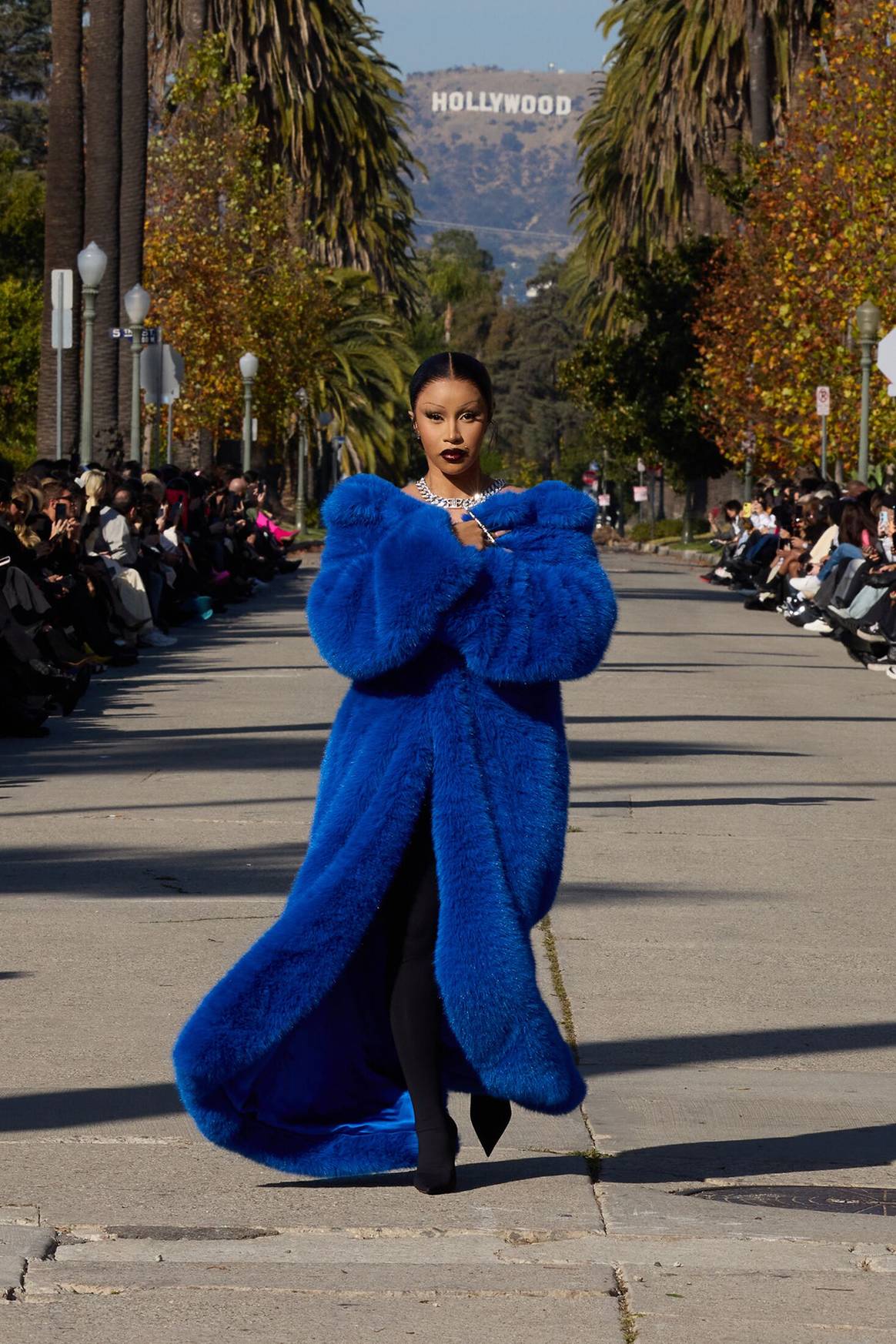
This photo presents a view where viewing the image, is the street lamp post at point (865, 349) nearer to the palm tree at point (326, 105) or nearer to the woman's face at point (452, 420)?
the palm tree at point (326, 105)

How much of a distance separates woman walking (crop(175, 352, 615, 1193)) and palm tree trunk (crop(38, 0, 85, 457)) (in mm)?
26937

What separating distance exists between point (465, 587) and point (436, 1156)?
3.94 feet

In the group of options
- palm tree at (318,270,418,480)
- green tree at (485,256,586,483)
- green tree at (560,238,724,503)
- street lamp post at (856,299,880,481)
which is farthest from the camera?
green tree at (485,256,586,483)

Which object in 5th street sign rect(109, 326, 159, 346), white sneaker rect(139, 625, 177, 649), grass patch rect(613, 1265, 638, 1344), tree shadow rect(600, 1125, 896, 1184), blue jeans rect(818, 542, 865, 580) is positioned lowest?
white sneaker rect(139, 625, 177, 649)

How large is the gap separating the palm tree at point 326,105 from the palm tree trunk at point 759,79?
35.0 feet

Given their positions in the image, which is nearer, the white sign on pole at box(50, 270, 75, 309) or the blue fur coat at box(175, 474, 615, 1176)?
the blue fur coat at box(175, 474, 615, 1176)

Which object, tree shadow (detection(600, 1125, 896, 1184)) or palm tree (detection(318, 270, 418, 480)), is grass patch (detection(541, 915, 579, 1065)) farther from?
palm tree (detection(318, 270, 418, 480))

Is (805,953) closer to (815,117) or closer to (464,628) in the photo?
(464,628)

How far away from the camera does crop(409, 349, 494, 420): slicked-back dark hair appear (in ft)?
17.4

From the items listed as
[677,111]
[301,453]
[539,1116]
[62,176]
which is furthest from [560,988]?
[677,111]

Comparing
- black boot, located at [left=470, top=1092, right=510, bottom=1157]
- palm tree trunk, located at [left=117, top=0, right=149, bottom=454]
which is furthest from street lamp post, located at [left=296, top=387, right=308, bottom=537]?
black boot, located at [left=470, top=1092, right=510, bottom=1157]

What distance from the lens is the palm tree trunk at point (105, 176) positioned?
32719 millimetres

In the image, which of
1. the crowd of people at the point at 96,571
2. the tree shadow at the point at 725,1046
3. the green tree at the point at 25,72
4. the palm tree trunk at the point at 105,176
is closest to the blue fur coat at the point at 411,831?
the tree shadow at the point at 725,1046

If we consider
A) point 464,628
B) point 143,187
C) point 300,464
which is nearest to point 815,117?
point 143,187
